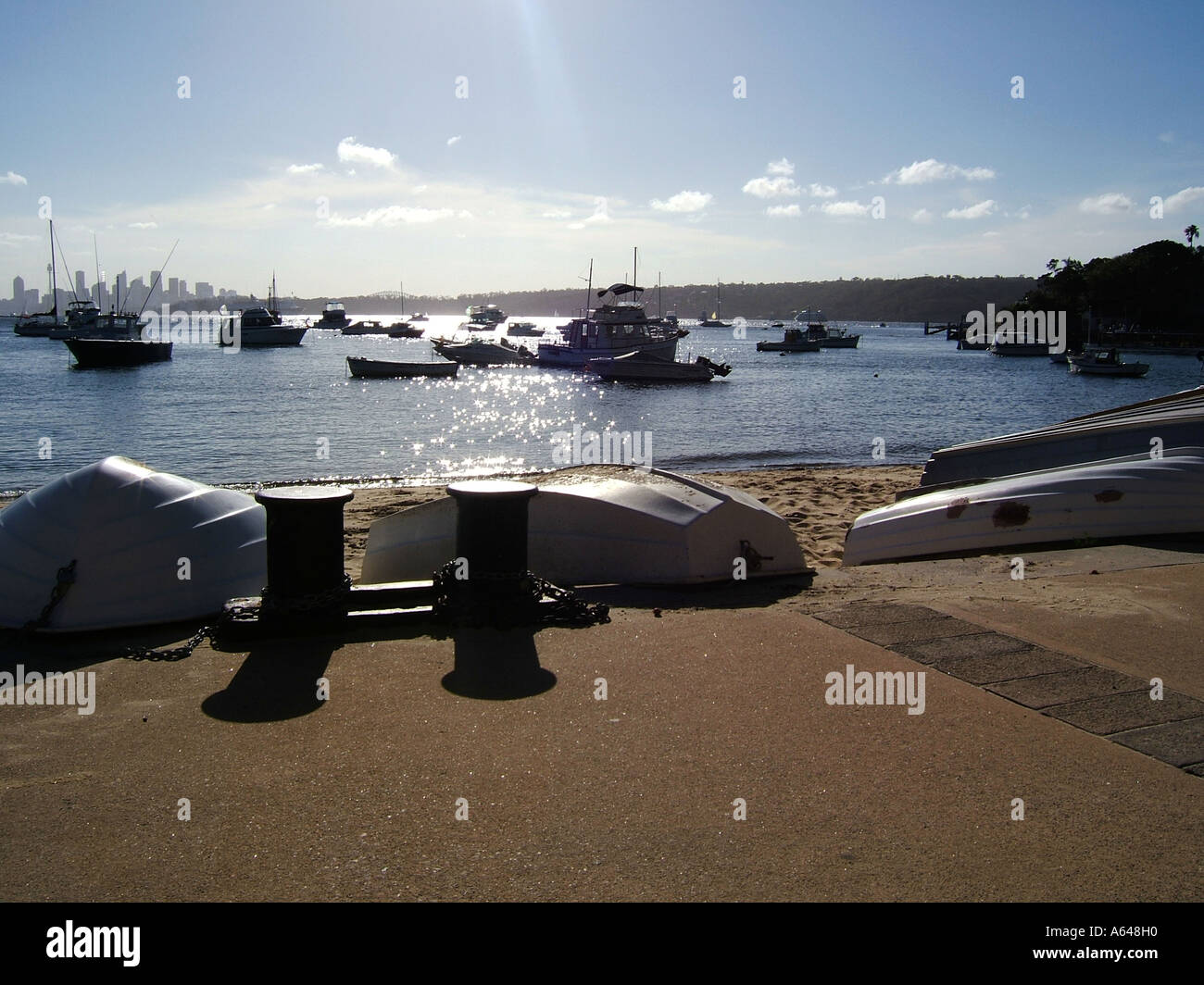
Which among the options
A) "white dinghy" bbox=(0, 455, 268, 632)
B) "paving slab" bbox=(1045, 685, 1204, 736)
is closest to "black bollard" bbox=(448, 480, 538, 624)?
"white dinghy" bbox=(0, 455, 268, 632)

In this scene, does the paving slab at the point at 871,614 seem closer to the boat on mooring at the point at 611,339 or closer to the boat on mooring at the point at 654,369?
the boat on mooring at the point at 654,369

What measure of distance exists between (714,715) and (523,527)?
1.90 m

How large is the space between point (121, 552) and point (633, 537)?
11.6 feet

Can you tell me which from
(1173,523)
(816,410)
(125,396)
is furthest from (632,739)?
(125,396)

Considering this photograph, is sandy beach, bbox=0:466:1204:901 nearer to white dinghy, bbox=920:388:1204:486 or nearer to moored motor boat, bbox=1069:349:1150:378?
white dinghy, bbox=920:388:1204:486

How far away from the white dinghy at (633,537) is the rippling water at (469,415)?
14950 millimetres

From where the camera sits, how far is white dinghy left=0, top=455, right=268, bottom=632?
5840 millimetres

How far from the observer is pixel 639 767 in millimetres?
3748

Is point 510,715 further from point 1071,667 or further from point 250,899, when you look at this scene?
point 1071,667

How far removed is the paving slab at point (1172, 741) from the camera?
379cm

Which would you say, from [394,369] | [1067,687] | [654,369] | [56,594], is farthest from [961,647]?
[394,369]

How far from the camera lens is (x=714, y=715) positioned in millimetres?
4266

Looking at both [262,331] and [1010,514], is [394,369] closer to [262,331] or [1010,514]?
[262,331]

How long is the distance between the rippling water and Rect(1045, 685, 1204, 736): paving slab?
19.3 metres
